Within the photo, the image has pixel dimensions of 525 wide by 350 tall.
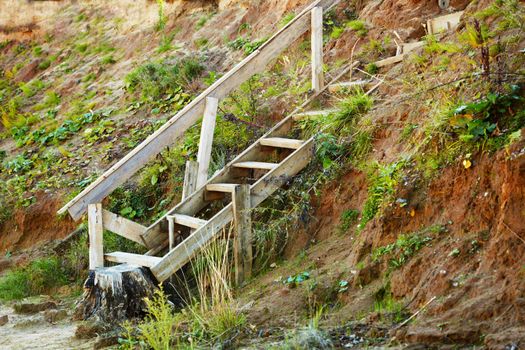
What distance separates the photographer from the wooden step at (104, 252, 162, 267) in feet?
27.3

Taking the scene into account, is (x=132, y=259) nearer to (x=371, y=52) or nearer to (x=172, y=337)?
(x=172, y=337)

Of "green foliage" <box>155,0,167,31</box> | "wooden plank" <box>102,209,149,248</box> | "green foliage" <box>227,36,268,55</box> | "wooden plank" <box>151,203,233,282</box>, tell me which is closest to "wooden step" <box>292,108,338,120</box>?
"wooden plank" <box>151,203,233,282</box>

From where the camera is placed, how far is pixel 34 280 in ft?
34.1

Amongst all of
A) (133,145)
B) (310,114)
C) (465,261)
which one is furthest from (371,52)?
(465,261)

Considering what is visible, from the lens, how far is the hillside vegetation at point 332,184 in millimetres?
6031

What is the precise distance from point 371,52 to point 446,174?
428 cm

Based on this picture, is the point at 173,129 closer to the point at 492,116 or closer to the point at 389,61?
the point at 389,61

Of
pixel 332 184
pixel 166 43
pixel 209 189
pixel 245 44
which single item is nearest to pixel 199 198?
pixel 209 189

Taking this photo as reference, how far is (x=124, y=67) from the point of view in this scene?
15.1 meters

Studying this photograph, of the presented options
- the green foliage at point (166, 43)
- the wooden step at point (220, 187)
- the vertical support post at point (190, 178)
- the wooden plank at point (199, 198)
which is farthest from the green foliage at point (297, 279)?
the green foliage at point (166, 43)

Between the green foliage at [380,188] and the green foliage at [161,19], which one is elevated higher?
the green foliage at [161,19]

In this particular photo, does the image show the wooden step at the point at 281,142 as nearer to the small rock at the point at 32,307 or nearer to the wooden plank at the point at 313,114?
the wooden plank at the point at 313,114

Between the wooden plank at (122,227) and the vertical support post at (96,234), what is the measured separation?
0.28 ft

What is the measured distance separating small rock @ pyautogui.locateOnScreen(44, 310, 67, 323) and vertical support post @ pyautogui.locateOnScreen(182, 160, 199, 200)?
6.27 ft
